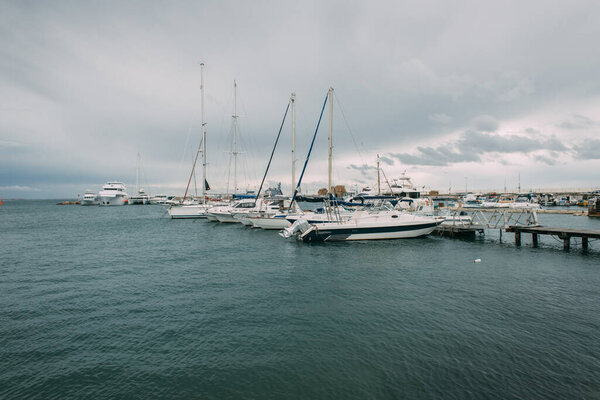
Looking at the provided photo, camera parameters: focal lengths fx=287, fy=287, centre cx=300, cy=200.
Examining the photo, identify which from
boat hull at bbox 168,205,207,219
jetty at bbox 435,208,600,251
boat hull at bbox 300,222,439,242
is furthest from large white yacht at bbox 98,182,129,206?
jetty at bbox 435,208,600,251

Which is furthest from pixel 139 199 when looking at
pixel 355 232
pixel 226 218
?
pixel 355 232

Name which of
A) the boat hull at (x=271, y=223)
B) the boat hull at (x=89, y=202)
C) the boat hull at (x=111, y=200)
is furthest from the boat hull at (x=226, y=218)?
the boat hull at (x=89, y=202)

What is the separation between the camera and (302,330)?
10.3m

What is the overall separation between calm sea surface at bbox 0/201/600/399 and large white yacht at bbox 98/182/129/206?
141 m

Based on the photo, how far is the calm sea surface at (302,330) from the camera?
7332 mm

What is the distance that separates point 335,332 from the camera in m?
10.1

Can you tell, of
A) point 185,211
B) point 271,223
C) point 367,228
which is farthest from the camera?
point 185,211

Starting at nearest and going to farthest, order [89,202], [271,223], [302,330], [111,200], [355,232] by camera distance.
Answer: [302,330]
[355,232]
[271,223]
[111,200]
[89,202]

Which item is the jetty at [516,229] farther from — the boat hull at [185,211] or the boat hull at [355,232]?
the boat hull at [185,211]

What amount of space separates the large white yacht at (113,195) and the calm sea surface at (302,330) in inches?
5540

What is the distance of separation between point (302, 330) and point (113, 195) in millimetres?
160776

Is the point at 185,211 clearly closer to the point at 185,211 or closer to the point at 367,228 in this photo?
the point at 185,211

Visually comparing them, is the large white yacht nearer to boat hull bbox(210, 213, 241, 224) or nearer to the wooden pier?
boat hull bbox(210, 213, 241, 224)

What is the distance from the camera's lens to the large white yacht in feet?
461
